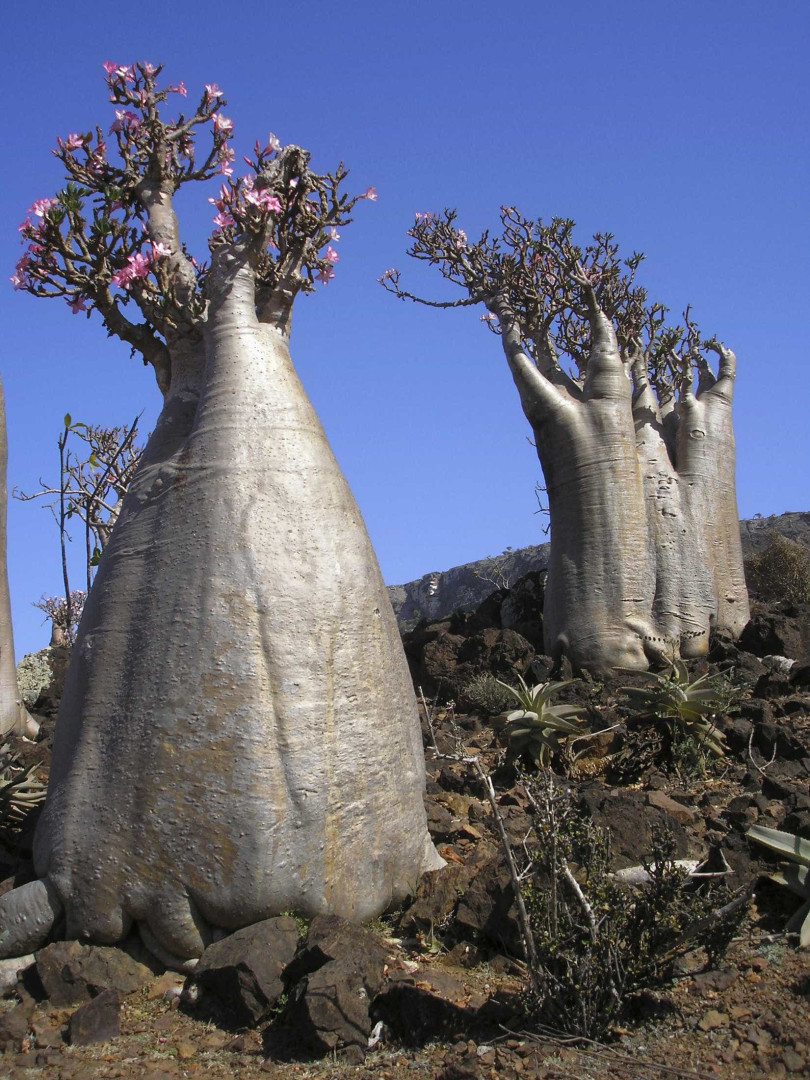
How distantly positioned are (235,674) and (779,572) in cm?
1191

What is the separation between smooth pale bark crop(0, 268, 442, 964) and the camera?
3.03m

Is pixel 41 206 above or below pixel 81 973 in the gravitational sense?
above

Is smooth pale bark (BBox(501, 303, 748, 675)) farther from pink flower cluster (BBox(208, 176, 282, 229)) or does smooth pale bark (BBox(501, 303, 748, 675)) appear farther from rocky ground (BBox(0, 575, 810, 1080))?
pink flower cluster (BBox(208, 176, 282, 229))

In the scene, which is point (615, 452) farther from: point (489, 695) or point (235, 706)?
point (235, 706)

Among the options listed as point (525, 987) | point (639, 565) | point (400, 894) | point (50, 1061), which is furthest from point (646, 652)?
point (50, 1061)

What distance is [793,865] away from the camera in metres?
3.20

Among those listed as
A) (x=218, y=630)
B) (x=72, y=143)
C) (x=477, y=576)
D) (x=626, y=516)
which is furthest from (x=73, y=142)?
(x=477, y=576)

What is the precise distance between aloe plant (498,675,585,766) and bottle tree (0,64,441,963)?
1.60m

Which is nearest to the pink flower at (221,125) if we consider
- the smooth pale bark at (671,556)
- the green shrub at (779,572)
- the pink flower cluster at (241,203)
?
the pink flower cluster at (241,203)

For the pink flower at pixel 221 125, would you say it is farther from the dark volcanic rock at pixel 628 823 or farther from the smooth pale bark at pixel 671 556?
the smooth pale bark at pixel 671 556

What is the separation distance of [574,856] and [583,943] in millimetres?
510

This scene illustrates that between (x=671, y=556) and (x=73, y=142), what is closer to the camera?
(x=73, y=142)

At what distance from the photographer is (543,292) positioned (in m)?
9.66

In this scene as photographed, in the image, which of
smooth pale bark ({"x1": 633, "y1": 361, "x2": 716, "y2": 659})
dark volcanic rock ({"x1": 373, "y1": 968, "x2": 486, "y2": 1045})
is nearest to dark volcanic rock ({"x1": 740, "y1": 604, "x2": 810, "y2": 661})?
smooth pale bark ({"x1": 633, "y1": 361, "x2": 716, "y2": 659})
